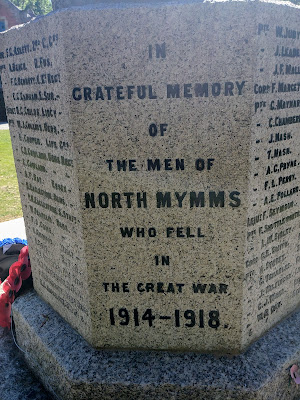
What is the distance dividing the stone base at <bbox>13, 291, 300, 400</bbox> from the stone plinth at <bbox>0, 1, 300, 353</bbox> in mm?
102

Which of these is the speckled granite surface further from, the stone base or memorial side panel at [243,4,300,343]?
memorial side panel at [243,4,300,343]

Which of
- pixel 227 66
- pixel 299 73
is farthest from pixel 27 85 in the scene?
pixel 299 73

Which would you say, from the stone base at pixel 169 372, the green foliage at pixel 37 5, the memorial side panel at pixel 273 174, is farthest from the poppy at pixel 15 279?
the green foliage at pixel 37 5

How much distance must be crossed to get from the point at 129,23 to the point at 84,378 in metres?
2.40

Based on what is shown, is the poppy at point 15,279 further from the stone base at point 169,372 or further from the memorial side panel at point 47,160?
the stone base at point 169,372

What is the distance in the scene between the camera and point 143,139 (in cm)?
249

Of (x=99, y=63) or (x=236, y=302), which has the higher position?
(x=99, y=63)

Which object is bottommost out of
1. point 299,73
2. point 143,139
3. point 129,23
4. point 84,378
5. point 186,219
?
point 84,378

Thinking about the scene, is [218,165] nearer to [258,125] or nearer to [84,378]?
[258,125]

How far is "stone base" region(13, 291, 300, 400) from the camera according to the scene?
2.63 metres

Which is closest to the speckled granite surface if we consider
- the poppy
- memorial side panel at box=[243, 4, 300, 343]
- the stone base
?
the stone base

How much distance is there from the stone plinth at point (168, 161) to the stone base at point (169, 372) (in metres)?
0.10

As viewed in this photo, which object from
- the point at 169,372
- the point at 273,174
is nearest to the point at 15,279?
the point at 169,372

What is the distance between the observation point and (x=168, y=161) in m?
2.51
